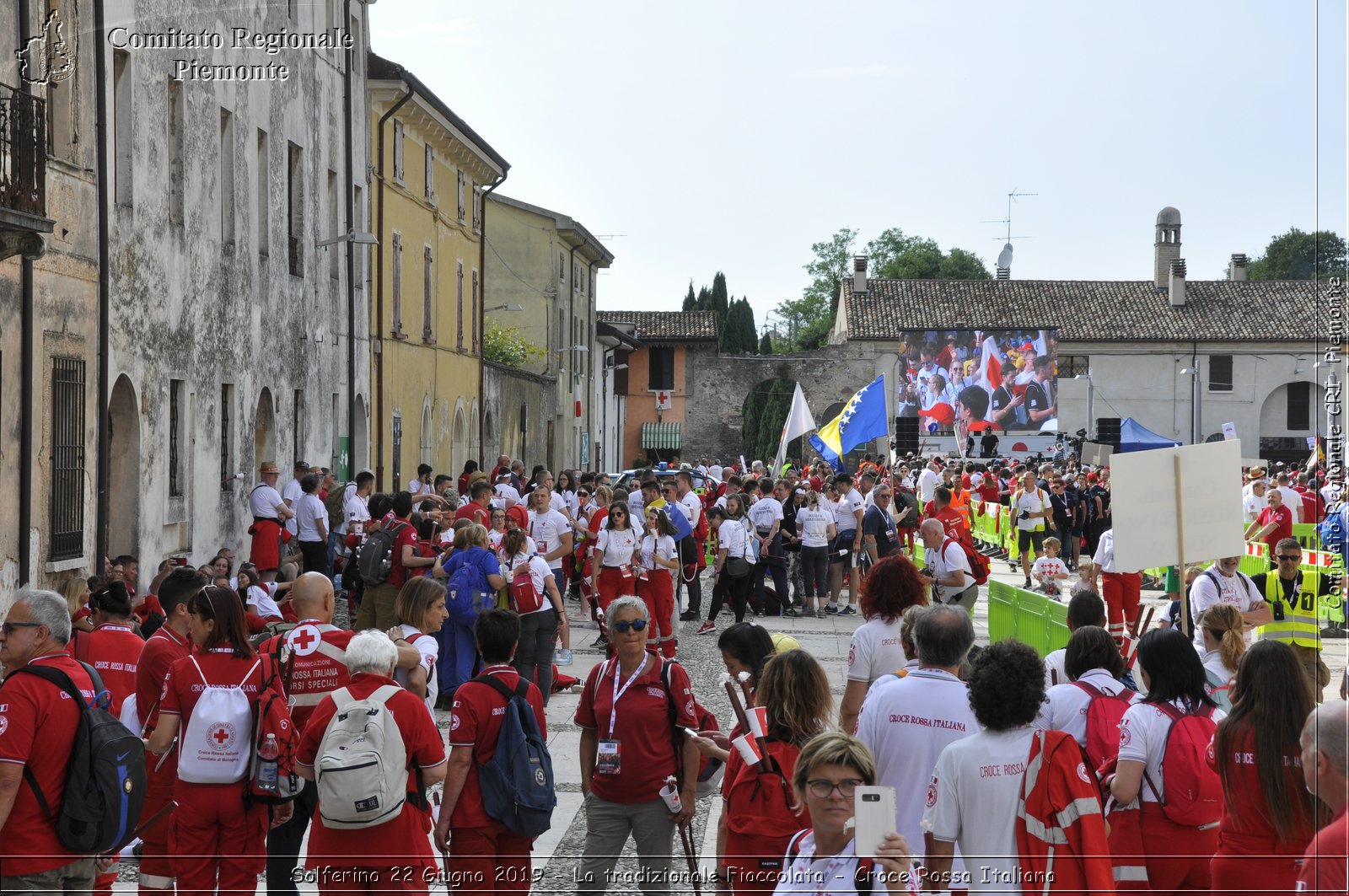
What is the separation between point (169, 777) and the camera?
6.38 meters

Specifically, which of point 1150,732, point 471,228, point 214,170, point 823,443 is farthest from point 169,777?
point 471,228

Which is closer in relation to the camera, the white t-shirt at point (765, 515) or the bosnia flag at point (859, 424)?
the white t-shirt at point (765, 515)

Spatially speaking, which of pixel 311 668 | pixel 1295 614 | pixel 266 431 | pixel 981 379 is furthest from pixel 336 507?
pixel 981 379

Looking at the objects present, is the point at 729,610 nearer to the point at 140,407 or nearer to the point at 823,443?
the point at 823,443

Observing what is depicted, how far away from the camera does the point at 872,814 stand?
3.40 metres

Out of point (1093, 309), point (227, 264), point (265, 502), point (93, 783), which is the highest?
point (1093, 309)

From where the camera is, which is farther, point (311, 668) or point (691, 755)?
point (311, 668)

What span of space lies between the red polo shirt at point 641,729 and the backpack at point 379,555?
651 centimetres

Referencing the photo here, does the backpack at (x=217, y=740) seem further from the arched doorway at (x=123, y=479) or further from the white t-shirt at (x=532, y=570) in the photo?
the arched doorway at (x=123, y=479)

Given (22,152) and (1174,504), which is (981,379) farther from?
(1174,504)

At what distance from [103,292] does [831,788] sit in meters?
13.0

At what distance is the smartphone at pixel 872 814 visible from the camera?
11.1 ft

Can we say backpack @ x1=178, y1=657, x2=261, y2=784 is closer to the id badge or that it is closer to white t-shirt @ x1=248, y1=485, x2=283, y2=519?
the id badge

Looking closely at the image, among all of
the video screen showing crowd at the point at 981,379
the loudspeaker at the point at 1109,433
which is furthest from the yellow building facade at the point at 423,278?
the video screen showing crowd at the point at 981,379
